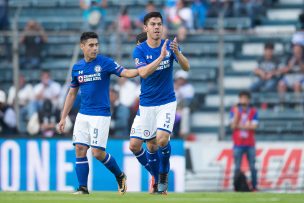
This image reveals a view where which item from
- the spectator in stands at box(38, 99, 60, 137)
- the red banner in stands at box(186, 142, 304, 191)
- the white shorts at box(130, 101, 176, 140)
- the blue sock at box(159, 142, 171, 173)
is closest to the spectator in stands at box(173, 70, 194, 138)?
the red banner in stands at box(186, 142, 304, 191)

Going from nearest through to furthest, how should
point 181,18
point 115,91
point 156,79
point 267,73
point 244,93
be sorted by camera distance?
point 156,79 < point 244,93 < point 267,73 < point 115,91 < point 181,18

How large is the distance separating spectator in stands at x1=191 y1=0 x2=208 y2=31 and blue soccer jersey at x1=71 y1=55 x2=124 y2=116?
955cm

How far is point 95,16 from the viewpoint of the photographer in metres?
27.3

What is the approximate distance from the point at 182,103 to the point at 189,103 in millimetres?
153

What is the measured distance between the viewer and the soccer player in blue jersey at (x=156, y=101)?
1739 cm

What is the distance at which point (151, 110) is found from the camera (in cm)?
1783

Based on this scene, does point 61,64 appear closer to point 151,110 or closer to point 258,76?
point 258,76

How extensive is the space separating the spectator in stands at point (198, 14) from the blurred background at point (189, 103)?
1.03m

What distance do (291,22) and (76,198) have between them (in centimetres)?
1224

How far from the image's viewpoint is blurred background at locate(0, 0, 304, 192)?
2477 cm

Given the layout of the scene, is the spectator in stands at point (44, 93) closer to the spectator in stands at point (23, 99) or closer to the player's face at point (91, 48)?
the spectator in stands at point (23, 99)

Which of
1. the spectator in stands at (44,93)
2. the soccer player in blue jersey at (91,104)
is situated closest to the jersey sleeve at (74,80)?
the soccer player in blue jersey at (91,104)

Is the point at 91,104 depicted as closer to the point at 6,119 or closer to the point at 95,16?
the point at 6,119

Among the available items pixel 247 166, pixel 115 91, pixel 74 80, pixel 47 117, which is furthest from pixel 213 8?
pixel 74 80
